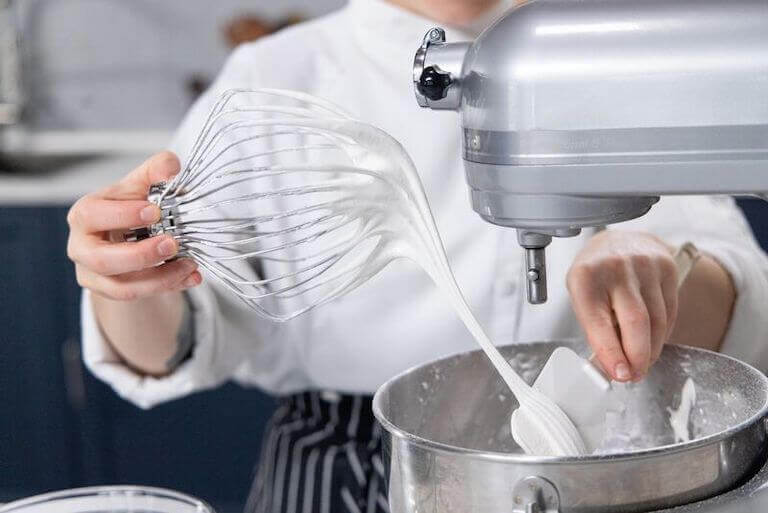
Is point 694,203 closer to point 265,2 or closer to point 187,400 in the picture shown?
point 187,400

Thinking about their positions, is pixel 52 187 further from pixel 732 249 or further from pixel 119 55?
pixel 732 249

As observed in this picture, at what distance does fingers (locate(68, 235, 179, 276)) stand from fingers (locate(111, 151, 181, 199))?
36mm

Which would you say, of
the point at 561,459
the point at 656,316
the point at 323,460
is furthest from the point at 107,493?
the point at 323,460

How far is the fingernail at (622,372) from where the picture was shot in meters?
0.73

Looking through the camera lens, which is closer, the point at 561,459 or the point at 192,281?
the point at 561,459

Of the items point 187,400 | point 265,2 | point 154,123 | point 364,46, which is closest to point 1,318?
point 187,400

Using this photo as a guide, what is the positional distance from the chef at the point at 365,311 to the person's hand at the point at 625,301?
6.7 inches

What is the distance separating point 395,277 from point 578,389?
41 centimetres

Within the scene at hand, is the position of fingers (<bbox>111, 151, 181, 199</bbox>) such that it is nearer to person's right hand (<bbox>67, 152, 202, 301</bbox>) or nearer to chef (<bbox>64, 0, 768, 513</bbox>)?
person's right hand (<bbox>67, 152, 202, 301</bbox>)

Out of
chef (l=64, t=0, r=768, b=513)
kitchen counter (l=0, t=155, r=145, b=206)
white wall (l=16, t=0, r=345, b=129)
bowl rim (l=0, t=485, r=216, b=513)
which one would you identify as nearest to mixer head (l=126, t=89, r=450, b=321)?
bowl rim (l=0, t=485, r=216, b=513)

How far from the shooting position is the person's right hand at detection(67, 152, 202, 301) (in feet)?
2.23

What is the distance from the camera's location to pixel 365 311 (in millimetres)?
1144

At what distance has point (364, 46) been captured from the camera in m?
1.20

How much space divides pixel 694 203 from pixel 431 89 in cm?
60
